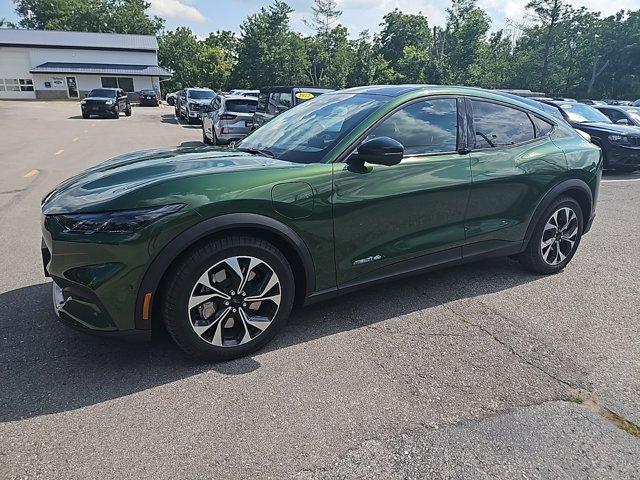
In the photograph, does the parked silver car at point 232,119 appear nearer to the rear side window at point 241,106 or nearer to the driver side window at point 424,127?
the rear side window at point 241,106

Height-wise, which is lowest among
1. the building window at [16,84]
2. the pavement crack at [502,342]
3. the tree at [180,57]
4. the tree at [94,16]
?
the pavement crack at [502,342]

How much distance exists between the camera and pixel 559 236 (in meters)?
4.43

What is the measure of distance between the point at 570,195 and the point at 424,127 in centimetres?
182

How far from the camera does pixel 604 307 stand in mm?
3857

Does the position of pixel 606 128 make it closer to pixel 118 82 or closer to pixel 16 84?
pixel 118 82

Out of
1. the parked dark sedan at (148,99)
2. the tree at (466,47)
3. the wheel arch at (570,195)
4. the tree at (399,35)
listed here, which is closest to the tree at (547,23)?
the tree at (466,47)

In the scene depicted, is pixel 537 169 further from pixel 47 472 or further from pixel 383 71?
pixel 383 71

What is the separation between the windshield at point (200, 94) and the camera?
2447 centimetres

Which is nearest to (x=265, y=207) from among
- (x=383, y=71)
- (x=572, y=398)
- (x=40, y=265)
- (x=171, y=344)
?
(x=171, y=344)

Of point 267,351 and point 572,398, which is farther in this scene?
point 267,351

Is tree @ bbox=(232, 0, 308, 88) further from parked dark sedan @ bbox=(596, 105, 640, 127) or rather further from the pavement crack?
the pavement crack

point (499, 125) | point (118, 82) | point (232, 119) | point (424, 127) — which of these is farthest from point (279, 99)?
point (118, 82)

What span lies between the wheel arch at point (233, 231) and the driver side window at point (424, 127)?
94 cm

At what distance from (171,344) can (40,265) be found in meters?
2.14
